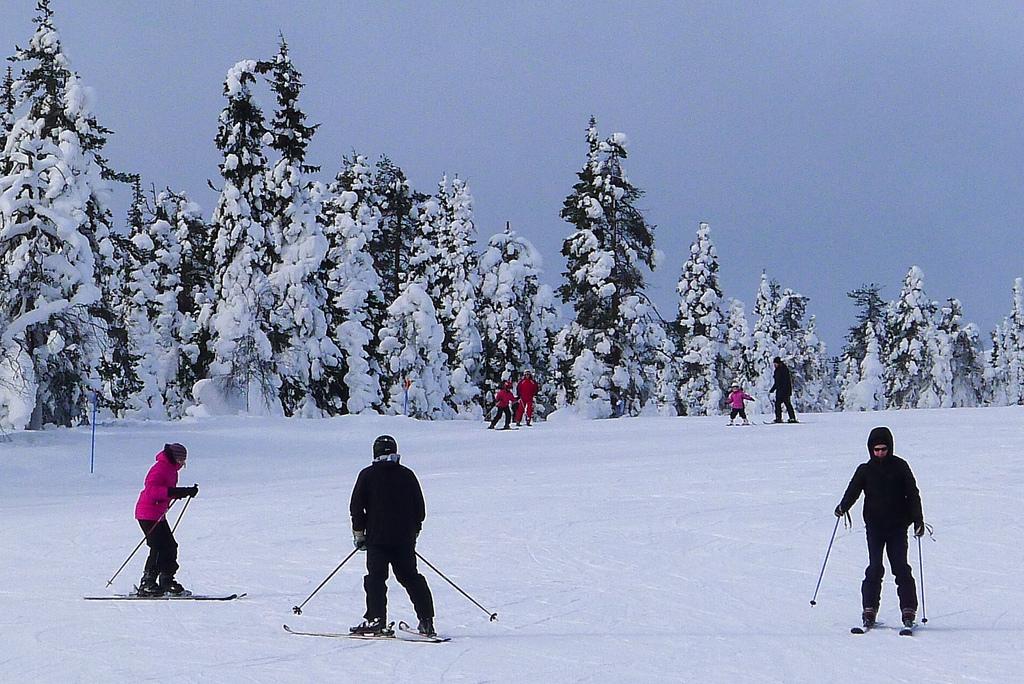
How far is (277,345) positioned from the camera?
131 feet

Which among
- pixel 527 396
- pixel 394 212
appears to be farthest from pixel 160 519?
pixel 394 212

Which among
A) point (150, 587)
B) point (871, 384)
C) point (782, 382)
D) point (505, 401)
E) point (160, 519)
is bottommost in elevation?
point (150, 587)

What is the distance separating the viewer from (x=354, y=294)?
45.7 meters

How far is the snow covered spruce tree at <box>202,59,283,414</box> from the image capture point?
1540 inches

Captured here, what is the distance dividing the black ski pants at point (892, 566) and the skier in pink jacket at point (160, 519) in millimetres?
6368

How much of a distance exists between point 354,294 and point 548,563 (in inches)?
1308

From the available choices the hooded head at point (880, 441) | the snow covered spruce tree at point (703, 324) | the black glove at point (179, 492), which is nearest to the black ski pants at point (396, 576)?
the black glove at point (179, 492)

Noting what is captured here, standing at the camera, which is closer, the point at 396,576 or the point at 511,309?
the point at 396,576

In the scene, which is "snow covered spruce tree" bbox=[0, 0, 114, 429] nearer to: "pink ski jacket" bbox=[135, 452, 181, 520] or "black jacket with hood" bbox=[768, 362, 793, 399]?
"pink ski jacket" bbox=[135, 452, 181, 520]

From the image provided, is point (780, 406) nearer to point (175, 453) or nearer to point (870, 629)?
point (870, 629)

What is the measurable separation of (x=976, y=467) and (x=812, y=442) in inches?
207

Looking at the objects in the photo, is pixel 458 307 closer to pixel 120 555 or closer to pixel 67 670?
pixel 120 555

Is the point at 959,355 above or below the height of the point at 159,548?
above

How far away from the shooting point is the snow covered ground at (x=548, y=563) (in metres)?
8.44
